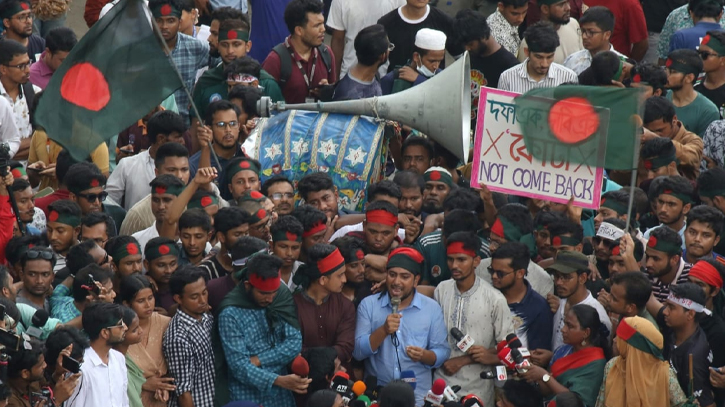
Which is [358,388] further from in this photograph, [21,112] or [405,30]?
[405,30]

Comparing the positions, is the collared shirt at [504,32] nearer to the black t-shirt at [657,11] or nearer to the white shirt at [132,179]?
the black t-shirt at [657,11]

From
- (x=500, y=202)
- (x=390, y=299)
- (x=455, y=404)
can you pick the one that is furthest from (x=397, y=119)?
(x=455, y=404)

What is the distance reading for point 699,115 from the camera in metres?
14.2

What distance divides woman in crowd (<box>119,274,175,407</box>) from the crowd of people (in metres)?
0.02

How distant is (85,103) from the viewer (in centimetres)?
1254

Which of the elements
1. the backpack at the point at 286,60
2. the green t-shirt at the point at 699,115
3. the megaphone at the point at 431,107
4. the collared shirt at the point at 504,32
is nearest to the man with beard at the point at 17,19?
the backpack at the point at 286,60

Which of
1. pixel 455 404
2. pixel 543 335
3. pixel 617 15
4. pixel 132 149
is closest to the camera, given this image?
pixel 455 404

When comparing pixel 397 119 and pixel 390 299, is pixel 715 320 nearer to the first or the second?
pixel 390 299

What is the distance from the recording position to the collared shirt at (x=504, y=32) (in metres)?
15.7

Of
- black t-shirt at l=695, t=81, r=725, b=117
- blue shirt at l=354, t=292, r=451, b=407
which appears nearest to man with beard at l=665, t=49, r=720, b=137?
black t-shirt at l=695, t=81, r=725, b=117

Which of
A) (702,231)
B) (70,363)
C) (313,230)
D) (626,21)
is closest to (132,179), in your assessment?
(313,230)

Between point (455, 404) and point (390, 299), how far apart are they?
1017 millimetres

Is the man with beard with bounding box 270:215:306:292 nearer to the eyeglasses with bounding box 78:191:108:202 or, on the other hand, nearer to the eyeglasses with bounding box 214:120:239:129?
the eyeglasses with bounding box 78:191:108:202

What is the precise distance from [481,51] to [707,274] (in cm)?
408
